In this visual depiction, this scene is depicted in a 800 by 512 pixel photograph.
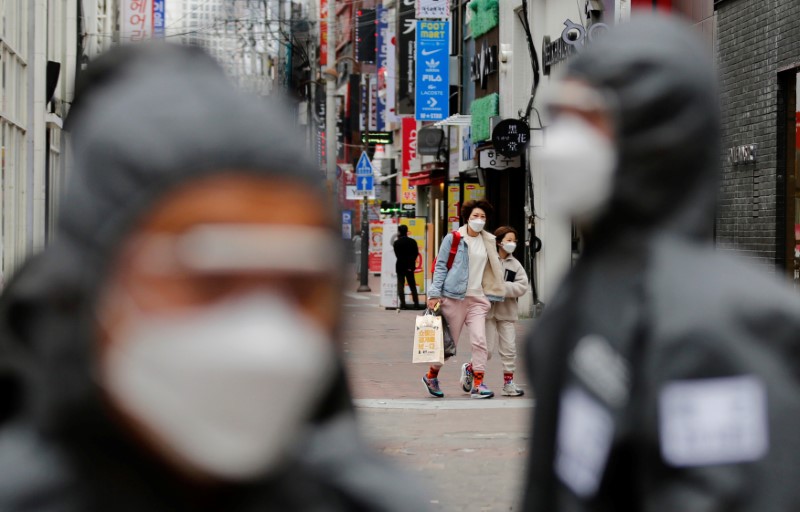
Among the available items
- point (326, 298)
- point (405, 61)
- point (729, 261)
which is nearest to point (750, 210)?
point (729, 261)

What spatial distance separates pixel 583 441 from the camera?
272 centimetres

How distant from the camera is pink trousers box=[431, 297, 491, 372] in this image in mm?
12742

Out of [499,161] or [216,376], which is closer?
[216,376]

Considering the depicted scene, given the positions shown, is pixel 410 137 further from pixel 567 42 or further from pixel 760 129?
pixel 760 129

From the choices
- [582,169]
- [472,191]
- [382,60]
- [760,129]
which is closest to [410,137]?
[382,60]

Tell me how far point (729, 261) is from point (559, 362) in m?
0.45

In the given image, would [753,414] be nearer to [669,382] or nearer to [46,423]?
[669,382]

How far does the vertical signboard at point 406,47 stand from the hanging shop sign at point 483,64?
19.7ft

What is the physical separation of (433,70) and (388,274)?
314 inches

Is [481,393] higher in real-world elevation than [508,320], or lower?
lower

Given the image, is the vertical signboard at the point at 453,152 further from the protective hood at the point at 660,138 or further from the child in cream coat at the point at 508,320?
the protective hood at the point at 660,138

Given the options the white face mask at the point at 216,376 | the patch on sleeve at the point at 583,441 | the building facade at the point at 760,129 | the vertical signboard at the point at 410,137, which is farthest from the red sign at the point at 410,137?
the white face mask at the point at 216,376

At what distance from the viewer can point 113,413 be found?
1369mm

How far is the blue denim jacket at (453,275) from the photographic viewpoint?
12.7m
